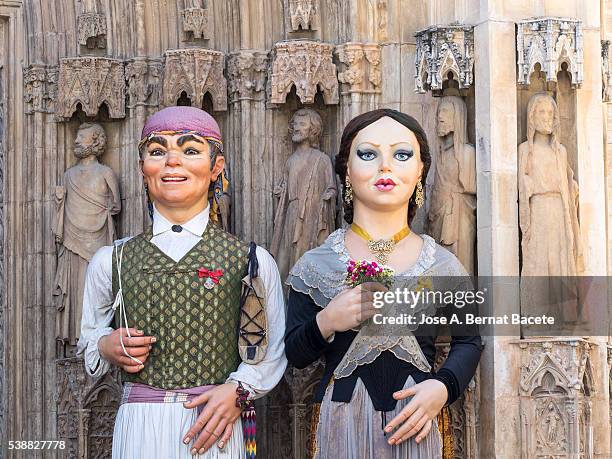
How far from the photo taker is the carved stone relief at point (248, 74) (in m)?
11.7

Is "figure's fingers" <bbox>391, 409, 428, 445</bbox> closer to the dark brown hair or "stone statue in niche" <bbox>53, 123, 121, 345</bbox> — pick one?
the dark brown hair

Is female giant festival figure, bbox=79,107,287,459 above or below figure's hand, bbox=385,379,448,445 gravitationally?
above

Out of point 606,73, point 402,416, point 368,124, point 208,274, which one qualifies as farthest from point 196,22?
point 402,416

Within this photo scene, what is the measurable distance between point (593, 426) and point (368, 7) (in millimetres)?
2952

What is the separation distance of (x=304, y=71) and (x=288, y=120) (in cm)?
41

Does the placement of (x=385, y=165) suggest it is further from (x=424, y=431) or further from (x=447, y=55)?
(x=424, y=431)

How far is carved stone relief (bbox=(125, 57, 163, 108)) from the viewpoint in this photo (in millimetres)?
11805

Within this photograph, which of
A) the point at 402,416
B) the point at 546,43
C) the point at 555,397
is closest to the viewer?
the point at 402,416

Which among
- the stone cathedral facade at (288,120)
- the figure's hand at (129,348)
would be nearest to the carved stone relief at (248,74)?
the stone cathedral facade at (288,120)

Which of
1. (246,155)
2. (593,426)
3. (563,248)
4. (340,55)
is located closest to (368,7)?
(340,55)

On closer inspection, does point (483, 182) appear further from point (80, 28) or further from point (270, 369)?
point (80, 28)

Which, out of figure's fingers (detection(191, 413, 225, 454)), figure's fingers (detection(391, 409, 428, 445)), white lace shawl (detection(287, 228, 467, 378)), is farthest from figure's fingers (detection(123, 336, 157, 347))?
figure's fingers (detection(391, 409, 428, 445))

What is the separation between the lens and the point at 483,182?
1089 centimetres

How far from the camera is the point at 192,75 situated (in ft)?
38.1
